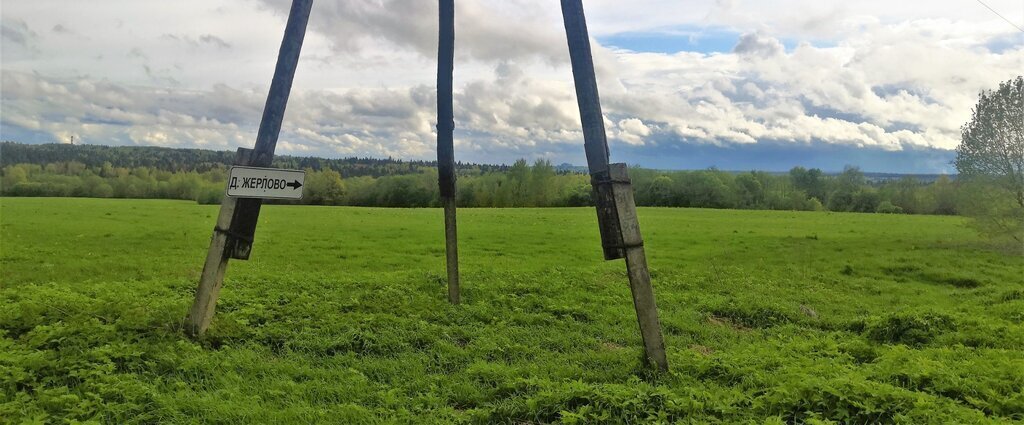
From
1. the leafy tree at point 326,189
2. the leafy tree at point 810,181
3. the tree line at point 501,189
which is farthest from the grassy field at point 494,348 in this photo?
the leafy tree at point 810,181

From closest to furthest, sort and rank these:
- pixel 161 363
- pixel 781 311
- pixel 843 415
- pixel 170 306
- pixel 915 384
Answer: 1. pixel 843 415
2. pixel 915 384
3. pixel 161 363
4. pixel 170 306
5. pixel 781 311

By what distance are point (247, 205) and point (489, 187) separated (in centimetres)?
7384

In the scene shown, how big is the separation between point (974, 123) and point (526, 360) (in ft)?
89.8

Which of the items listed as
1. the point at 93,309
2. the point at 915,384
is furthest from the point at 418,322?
the point at 915,384

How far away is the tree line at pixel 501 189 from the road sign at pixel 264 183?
62962 millimetres

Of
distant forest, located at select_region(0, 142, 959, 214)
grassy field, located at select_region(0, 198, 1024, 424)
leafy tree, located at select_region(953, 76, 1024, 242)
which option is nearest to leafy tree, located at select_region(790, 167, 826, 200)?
distant forest, located at select_region(0, 142, 959, 214)

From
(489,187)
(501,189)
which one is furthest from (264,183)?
(489,187)

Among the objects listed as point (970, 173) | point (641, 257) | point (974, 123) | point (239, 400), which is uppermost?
point (974, 123)

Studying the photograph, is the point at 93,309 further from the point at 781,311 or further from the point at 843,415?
the point at 781,311

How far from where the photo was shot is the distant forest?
7050cm

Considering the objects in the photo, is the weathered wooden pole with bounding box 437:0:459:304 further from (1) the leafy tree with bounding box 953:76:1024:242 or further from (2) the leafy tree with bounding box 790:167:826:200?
(2) the leafy tree with bounding box 790:167:826:200

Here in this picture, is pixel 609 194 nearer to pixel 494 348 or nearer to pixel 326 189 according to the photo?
pixel 494 348

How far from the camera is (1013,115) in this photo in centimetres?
2380

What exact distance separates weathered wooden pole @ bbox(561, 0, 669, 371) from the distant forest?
61.3 m
